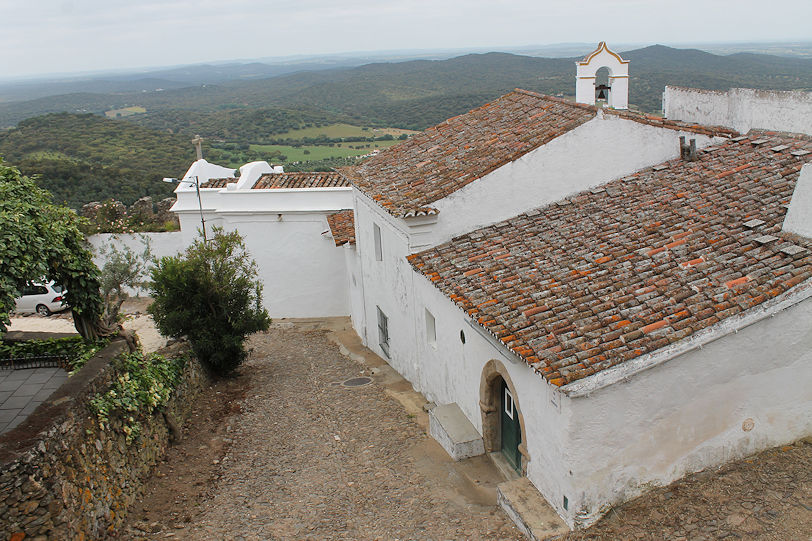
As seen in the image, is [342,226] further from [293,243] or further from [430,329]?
[430,329]

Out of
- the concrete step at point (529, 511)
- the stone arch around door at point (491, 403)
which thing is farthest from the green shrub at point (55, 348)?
the concrete step at point (529, 511)

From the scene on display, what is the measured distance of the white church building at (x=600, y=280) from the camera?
8016mm

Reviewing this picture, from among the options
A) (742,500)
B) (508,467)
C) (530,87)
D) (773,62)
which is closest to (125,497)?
(508,467)

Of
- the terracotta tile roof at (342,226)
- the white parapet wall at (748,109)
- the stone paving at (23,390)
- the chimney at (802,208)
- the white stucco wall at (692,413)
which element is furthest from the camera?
the terracotta tile roof at (342,226)

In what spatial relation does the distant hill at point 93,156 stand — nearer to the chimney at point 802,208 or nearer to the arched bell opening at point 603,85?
the arched bell opening at point 603,85

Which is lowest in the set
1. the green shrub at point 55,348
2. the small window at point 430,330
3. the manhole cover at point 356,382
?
the manhole cover at point 356,382

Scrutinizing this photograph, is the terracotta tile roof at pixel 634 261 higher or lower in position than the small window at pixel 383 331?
higher

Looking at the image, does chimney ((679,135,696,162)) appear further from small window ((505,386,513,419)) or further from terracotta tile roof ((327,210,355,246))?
terracotta tile roof ((327,210,355,246))

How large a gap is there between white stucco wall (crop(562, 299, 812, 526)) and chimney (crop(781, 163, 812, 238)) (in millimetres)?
1258

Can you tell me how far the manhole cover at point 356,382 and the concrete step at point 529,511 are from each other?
6.22 metres

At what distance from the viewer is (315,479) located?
34.9ft

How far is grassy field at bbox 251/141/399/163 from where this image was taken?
5434 cm

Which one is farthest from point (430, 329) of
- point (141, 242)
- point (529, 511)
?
point (141, 242)

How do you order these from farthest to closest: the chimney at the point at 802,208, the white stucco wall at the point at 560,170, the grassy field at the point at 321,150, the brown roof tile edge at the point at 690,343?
1. the grassy field at the point at 321,150
2. the white stucco wall at the point at 560,170
3. the chimney at the point at 802,208
4. the brown roof tile edge at the point at 690,343
